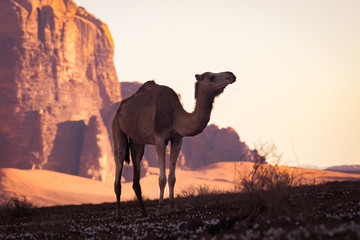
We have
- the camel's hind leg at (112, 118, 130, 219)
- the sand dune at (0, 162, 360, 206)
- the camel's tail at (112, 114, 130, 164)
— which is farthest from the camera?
the sand dune at (0, 162, 360, 206)

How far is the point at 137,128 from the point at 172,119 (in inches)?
49.8

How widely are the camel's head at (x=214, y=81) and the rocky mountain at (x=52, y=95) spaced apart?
62.1 metres

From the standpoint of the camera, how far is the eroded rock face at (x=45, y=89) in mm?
79562

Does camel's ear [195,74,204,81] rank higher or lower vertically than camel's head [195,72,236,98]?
higher

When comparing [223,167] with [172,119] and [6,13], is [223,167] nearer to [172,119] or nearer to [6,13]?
[6,13]

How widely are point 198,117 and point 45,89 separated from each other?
77.6m

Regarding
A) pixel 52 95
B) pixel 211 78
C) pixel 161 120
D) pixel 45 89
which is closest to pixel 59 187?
pixel 52 95

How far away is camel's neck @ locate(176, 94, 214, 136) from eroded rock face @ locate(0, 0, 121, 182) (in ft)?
240

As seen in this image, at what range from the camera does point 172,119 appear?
37.3 ft

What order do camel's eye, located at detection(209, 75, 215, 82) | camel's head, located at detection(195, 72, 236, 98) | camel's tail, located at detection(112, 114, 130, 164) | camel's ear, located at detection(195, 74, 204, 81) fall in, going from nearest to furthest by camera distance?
camel's head, located at detection(195, 72, 236, 98), camel's eye, located at detection(209, 75, 215, 82), camel's ear, located at detection(195, 74, 204, 81), camel's tail, located at detection(112, 114, 130, 164)

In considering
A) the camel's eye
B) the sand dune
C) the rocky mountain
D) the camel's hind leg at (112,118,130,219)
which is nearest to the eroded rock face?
the rocky mountain

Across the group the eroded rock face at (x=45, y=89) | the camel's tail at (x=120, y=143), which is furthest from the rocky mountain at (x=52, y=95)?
the camel's tail at (x=120, y=143)

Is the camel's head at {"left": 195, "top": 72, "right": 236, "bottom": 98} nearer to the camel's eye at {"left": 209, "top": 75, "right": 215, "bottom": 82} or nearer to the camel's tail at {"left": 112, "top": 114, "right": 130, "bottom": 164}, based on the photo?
the camel's eye at {"left": 209, "top": 75, "right": 215, "bottom": 82}

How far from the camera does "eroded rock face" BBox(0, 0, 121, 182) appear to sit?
79.6 meters
